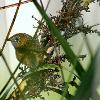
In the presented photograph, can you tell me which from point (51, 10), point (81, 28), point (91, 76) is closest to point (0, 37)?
point (51, 10)

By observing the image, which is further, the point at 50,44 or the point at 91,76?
the point at 50,44

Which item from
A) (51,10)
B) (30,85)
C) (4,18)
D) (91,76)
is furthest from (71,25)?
(4,18)

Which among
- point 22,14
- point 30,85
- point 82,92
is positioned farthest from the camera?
point 22,14

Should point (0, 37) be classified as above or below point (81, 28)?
above

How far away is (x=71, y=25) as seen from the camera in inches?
17.2

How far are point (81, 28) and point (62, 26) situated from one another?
4 centimetres

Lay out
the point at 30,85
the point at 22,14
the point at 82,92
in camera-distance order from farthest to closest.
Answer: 1. the point at 22,14
2. the point at 30,85
3. the point at 82,92

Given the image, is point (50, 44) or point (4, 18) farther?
point (4, 18)

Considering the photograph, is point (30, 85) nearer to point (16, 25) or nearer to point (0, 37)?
point (0, 37)

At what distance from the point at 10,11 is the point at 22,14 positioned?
0.05m

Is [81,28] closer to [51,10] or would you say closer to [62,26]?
[62,26]

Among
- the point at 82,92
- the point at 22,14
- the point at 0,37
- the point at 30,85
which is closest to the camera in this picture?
Result: the point at 82,92

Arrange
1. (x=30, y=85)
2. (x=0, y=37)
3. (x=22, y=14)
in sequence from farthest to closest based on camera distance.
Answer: (x=22, y=14) → (x=0, y=37) → (x=30, y=85)

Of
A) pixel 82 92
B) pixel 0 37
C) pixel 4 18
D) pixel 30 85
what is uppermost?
pixel 4 18
